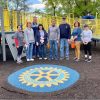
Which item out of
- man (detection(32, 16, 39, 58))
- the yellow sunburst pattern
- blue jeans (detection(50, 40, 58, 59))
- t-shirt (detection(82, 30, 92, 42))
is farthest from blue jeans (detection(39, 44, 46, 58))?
the yellow sunburst pattern

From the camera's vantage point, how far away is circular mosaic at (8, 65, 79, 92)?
353 inches

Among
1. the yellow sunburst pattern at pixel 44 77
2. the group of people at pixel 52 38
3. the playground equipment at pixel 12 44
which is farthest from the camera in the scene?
the playground equipment at pixel 12 44

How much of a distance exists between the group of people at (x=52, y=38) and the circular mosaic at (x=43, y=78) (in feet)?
5.01

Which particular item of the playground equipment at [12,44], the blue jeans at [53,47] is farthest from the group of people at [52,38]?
the playground equipment at [12,44]

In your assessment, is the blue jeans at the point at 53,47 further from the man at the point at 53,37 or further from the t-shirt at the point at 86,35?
the t-shirt at the point at 86,35

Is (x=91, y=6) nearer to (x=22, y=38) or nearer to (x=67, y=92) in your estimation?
(x=22, y=38)

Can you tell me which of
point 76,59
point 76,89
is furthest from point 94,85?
point 76,59

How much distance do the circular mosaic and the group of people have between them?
153cm

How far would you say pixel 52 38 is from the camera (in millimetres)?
12914

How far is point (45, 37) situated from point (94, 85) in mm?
4495

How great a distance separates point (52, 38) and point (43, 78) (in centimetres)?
337

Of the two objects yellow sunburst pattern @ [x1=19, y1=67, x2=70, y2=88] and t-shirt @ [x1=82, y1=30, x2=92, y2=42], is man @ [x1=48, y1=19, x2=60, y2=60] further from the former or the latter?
yellow sunburst pattern @ [x1=19, y1=67, x2=70, y2=88]

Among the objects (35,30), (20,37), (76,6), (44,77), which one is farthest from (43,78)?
(76,6)

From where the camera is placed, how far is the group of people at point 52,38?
41.4ft
